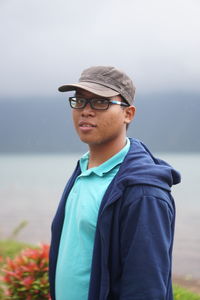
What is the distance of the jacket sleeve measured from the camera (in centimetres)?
181

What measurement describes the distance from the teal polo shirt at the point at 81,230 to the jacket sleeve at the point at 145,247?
0.66 feet

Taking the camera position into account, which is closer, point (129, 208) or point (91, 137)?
point (129, 208)

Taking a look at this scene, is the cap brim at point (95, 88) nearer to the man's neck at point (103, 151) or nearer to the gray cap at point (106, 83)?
the gray cap at point (106, 83)

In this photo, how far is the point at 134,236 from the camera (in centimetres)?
183

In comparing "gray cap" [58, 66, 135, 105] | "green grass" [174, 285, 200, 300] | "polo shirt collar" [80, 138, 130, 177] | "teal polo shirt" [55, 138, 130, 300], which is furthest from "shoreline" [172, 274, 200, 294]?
"gray cap" [58, 66, 135, 105]

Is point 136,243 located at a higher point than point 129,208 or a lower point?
lower

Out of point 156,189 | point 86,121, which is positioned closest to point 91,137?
point 86,121

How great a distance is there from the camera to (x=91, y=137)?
2.10 meters

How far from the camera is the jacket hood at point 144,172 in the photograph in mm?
1908

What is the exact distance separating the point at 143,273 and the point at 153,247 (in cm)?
12

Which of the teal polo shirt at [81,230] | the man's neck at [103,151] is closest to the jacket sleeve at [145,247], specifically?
the teal polo shirt at [81,230]

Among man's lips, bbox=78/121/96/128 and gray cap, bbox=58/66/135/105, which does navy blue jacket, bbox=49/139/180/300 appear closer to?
man's lips, bbox=78/121/96/128

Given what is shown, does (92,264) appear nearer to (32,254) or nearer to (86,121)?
(86,121)

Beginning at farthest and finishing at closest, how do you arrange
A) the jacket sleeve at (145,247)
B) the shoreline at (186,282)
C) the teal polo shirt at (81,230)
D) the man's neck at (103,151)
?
the shoreline at (186,282) < the man's neck at (103,151) < the teal polo shirt at (81,230) < the jacket sleeve at (145,247)
